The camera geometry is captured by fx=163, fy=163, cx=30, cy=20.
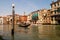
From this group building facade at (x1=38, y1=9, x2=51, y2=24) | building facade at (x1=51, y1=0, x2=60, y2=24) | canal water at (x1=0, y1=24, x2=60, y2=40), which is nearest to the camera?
canal water at (x1=0, y1=24, x2=60, y2=40)

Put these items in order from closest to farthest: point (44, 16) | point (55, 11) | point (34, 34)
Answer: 1. point (34, 34)
2. point (55, 11)
3. point (44, 16)

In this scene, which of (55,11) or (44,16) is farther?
(44,16)

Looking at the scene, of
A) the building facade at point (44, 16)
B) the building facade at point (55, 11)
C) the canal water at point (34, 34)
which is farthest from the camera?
the building facade at point (44, 16)

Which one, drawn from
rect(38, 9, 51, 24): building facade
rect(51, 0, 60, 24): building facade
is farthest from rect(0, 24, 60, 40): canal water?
rect(38, 9, 51, 24): building facade

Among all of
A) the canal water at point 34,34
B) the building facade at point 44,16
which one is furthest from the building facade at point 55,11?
the canal water at point 34,34

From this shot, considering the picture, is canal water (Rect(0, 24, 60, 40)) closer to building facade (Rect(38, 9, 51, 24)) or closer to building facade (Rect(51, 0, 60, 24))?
building facade (Rect(51, 0, 60, 24))

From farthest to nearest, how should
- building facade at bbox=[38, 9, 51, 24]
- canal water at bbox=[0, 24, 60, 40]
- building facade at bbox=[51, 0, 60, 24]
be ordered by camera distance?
building facade at bbox=[38, 9, 51, 24] → building facade at bbox=[51, 0, 60, 24] → canal water at bbox=[0, 24, 60, 40]

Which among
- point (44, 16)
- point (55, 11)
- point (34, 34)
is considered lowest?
point (34, 34)

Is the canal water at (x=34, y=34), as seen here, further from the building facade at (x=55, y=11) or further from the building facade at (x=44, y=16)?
the building facade at (x=44, y=16)

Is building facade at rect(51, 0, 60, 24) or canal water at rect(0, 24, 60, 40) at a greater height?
building facade at rect(51, 0, 60, 24)

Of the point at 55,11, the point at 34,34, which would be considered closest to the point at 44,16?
the point at 55,11

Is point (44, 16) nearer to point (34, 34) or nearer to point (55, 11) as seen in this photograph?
point (55, 11)

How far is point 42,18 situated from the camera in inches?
3583

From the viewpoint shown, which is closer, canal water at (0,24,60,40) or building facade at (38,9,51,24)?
canal water at (0,24,60,40)
